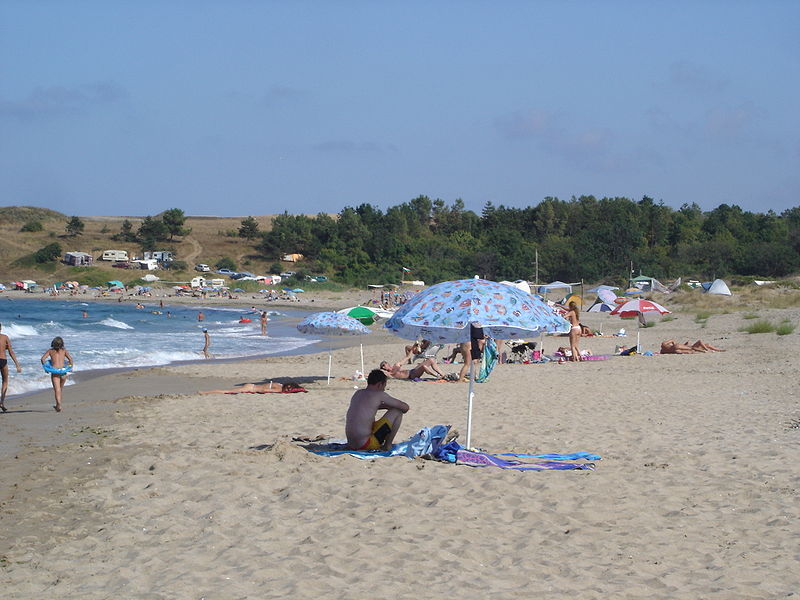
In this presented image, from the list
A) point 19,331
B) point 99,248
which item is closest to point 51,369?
point 19,331

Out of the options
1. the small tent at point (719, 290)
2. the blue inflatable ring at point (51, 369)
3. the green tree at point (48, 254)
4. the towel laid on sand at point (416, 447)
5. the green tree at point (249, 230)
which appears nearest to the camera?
the towel laid on sand at point (416, 447)

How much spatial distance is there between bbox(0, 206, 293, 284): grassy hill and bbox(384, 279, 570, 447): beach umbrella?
244 feet

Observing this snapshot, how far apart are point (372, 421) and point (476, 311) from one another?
4.89ft

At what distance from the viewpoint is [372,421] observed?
806cm

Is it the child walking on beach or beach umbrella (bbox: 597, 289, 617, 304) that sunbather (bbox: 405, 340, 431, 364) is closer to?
the child walking on beach

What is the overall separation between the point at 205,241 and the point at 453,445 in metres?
94.5

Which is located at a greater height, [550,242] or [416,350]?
[550,242]

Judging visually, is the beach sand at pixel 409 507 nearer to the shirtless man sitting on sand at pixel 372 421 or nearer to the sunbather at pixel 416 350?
the shirtless man sitting on sand at pixel 372 421

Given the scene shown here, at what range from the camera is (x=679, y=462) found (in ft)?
25.2

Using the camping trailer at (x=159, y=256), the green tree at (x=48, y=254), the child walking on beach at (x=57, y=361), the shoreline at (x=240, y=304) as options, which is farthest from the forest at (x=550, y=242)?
the child walking on beach at (x=57, y=361)

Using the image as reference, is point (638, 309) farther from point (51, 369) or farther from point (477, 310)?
point (51, 369)

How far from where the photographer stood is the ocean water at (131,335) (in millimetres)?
22620

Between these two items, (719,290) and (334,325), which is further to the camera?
(719,290)

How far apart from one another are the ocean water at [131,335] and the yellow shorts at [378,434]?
10190 millimetres
